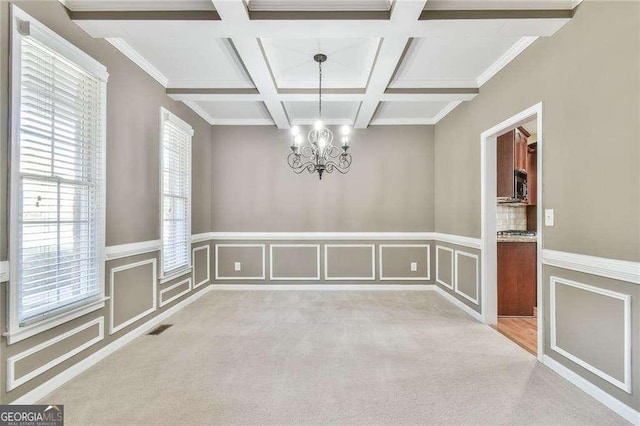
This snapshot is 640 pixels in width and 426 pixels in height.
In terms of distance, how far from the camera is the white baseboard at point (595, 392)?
1.88 meters

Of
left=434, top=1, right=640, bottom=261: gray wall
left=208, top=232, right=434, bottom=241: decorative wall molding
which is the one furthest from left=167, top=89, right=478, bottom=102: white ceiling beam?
left=208, top=232, right=434, bottom=241: decorative wall molding

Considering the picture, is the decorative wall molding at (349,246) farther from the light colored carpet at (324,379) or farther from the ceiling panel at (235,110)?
the ceiling panel at (235,110)

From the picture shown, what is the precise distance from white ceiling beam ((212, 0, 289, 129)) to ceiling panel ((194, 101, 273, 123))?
1.06 feet

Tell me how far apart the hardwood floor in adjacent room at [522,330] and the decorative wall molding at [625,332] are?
0.43 meters

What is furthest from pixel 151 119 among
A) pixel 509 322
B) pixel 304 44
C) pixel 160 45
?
pixel 509 322

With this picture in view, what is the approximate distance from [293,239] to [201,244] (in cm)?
147

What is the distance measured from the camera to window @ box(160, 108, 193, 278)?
3732 millimetres

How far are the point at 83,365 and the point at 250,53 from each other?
2968mm

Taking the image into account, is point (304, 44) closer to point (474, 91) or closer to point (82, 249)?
point (474, 91)

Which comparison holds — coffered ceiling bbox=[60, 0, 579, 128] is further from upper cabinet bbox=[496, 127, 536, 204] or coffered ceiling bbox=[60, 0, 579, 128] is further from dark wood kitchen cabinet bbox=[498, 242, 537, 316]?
dark wood kitchen cabinet bbox=[498, 242, 537, 316]

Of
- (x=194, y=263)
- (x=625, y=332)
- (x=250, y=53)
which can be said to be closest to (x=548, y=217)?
(x=625, y=332)

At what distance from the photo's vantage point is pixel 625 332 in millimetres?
1911

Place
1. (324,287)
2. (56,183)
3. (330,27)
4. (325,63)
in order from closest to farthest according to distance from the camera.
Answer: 1. (56,183)
2. (330,27)
3. (325,63)
4. (324,287)

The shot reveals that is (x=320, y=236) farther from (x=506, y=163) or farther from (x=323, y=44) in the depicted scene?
(x=323, y=44)
